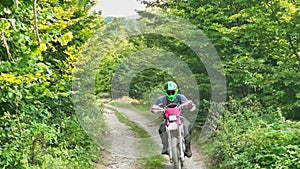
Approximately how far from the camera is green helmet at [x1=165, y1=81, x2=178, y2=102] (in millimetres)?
8602

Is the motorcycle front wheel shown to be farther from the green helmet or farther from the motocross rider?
the green helmet

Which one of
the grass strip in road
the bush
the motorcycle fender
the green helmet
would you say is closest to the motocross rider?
the green helmet

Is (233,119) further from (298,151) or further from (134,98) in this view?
(134,98)

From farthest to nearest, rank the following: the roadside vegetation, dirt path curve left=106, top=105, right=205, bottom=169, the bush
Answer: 1. dirt path curve left=106, top=105, right=205, bottom=169
2. the bush
3. the roadside vegetation

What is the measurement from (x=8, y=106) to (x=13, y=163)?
853 mm

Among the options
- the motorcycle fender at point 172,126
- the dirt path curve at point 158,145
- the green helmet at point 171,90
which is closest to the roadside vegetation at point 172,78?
the dirt path curve at point 158,145

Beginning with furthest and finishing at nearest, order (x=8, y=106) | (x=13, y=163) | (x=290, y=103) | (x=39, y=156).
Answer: (x=290, y=103)
(x=39, y=156)
(x=13, y=163)
(x=8, y=106)

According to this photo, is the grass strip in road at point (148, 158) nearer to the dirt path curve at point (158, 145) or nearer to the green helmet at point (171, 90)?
the dirt path curve at point (158, 145)

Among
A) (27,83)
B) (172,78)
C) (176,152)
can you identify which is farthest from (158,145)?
(27,83)

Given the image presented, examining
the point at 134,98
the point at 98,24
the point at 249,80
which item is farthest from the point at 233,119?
the point at 134,98

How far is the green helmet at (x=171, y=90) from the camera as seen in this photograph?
8602 mm

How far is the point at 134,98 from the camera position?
36156 millimetres

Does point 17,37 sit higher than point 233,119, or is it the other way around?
point 17,37

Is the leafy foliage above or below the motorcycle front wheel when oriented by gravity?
above
